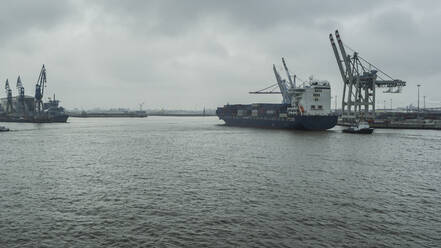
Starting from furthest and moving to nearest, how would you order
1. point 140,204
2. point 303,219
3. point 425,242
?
1. point 140,204
2. point 303,219
3. point 425,242

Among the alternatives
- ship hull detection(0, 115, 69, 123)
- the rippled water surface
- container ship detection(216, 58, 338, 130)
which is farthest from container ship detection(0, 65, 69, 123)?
the rippled water surface

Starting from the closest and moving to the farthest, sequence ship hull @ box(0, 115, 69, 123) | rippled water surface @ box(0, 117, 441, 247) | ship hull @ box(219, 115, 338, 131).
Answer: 1. rippled water surface @ box(0, 117, 441, 247)
2. ship hull @ box(219, 115, 338, 131)
3. ship hull @ box(0, 115, 69, 123)

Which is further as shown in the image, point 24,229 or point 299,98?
point 299,98

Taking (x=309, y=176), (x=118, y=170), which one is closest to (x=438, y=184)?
(x=309, y=176)

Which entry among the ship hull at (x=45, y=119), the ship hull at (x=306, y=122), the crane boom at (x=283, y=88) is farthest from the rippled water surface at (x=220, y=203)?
the ship hull at (x=45, y=119)

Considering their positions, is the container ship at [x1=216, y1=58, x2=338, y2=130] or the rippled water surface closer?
the rippled water surface

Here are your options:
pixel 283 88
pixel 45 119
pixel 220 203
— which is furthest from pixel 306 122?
pixel 45 119

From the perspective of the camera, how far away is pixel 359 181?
25.0 m

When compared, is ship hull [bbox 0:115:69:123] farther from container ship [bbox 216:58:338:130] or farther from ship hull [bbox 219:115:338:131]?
ship hull [bbox 219:115:338:131]

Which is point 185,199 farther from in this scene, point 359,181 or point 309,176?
point 359,181

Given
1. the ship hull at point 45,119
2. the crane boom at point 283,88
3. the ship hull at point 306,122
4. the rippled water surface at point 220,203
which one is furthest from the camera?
the ship hull at point 45,119

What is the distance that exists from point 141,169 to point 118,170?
216 cm

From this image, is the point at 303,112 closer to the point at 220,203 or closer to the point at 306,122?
the point at 306,122

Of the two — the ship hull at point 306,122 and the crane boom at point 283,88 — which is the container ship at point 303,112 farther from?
the crane boom at point 283,88
